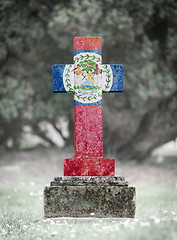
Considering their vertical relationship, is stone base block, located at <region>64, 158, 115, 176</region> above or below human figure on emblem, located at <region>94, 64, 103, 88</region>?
below

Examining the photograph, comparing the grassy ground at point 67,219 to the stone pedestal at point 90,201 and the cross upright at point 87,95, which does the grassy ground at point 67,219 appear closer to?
the stone pedestal at point 90,201

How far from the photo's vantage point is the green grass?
354cm

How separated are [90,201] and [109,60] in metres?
6.80

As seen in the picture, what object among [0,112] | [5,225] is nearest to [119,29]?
[0,112]

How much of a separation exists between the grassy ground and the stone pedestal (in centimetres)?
16

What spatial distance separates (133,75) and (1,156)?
540 cm

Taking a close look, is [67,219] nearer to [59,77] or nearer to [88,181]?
[88,181]

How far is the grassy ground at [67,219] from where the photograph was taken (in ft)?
12.2

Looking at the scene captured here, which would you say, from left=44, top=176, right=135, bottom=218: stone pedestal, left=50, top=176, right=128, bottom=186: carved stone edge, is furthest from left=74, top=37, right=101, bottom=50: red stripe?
left=44, top=176, right=135, bottom=218: stone pedestal

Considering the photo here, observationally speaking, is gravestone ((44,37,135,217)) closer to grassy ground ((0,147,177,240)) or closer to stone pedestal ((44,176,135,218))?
stone pedestal ((44,176,135,218))

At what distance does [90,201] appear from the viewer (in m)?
4.59

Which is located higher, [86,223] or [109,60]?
[109,60]

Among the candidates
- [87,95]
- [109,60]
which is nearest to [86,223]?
[87,95]

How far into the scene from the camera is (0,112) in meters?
10.3
